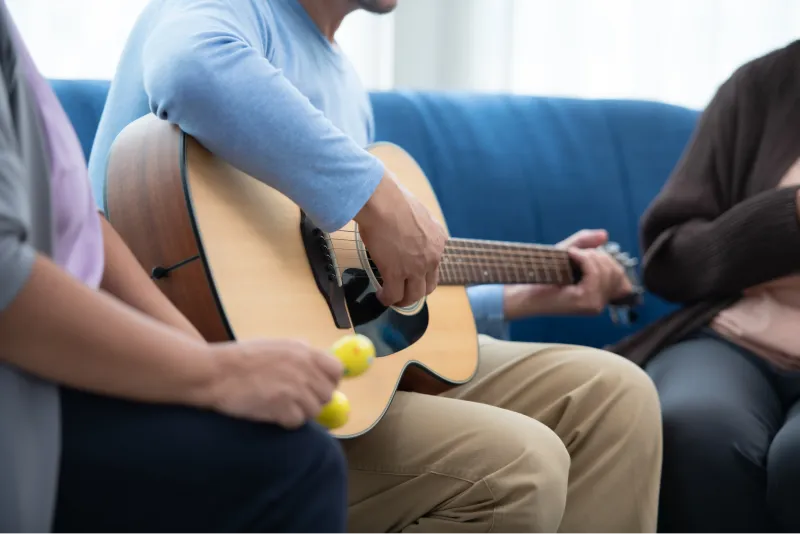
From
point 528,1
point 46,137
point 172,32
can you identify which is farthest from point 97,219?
point 528,1

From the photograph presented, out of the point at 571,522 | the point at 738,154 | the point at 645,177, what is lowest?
the point at 571,522

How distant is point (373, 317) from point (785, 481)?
59 cm

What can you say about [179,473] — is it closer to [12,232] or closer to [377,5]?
[12,232]

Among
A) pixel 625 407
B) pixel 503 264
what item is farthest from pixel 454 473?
pixel 503 264

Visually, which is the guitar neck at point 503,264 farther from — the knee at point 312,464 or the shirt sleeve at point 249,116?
the knee at point 312,464

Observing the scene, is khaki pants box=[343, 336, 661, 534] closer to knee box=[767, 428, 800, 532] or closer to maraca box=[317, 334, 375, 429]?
knee box=[767, 428, 800, 532]

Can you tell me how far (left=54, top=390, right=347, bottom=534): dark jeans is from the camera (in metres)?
0.60

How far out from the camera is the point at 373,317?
1.15 m

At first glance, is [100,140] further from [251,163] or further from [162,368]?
[162,368]

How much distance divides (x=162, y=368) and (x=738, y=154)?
1.24m

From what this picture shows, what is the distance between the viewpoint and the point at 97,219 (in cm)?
73

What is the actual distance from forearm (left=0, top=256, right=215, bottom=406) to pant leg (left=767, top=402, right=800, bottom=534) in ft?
2.88

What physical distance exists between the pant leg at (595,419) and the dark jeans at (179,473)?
2.19 ft

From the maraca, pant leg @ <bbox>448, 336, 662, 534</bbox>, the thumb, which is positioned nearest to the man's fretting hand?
pant leg @ <bbox>448, 336, 662, 534</bbox>
